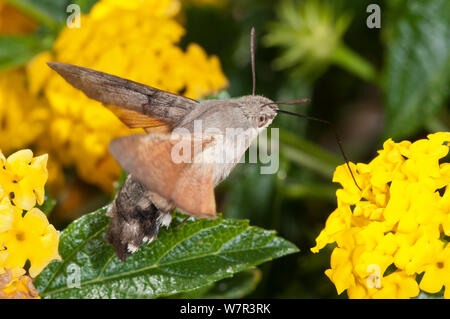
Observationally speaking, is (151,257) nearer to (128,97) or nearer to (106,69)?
(128,97)

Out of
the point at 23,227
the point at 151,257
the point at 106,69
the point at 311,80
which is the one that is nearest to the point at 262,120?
the point at 151,257

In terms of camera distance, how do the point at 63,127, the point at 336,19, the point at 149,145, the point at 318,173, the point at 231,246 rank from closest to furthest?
1. the point at 149,145
2. the point at 231,246
3. the point at 63,127
4. the point at 318,173
5. the point at 336,19

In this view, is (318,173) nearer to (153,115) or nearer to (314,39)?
(314,39)

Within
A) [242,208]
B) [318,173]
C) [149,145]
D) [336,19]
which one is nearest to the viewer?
[149,145]

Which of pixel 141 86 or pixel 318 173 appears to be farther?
pixel 318 173

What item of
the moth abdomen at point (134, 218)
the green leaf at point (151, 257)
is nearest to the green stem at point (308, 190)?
the green leaf at point (151, 257)

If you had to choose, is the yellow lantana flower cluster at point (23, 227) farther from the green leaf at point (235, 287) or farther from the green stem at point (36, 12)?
the green stem at point (36, 12)

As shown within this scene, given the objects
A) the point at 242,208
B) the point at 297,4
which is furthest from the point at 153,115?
the point at 297,4
